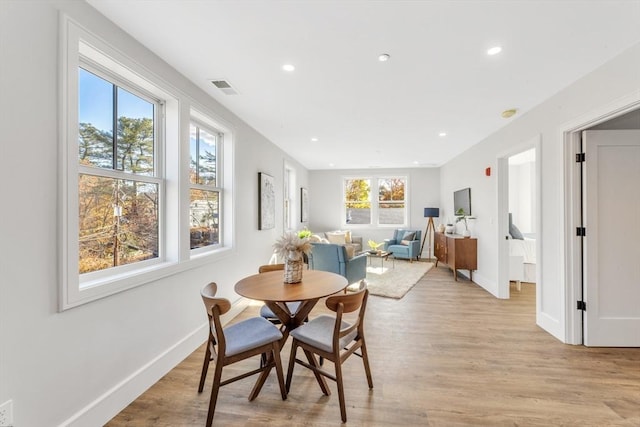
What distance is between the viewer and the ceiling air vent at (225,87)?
8.53ft

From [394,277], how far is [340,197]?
131 inches

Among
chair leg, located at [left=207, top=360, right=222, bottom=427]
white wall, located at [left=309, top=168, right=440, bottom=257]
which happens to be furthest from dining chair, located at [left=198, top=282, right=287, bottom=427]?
white wall, located at [left=309, top=168, right=440, bottom=257]

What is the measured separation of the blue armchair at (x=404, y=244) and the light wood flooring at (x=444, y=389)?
3825 millimetres

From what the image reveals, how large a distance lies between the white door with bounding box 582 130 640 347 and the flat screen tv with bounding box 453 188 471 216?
2605 millimetres

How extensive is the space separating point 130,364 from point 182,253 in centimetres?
89

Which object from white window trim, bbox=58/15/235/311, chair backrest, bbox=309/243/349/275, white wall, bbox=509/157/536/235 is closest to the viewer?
white window trim, bbox=58/15/235/311

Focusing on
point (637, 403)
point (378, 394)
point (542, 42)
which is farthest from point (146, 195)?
point (637, 403)

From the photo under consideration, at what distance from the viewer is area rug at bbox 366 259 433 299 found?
14.5 ft

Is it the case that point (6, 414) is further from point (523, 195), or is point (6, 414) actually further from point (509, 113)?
point (523, 195)

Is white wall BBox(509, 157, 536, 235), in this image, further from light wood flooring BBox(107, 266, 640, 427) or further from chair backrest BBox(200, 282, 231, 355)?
chair backrest BBox(200, 282, 231, 355)

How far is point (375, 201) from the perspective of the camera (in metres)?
7.95

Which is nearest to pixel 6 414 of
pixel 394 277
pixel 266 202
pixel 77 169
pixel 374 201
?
pixel 77 169

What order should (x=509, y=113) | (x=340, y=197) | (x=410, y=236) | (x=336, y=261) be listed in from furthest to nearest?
(x=340, y=197) → (x=410, y=236) → (x=336, y=261) → (x=509, y=113)

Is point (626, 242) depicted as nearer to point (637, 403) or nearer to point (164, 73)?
point (637, 403)
